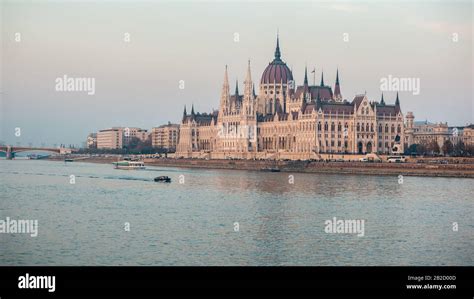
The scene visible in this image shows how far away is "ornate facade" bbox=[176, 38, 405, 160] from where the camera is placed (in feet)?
384

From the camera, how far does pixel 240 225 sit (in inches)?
1469

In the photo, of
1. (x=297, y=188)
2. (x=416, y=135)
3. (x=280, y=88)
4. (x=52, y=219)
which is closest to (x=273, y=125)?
(x=280, y=88)

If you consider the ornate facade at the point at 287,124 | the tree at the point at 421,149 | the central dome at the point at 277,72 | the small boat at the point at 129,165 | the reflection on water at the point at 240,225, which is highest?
the central dome at the point at 277,72

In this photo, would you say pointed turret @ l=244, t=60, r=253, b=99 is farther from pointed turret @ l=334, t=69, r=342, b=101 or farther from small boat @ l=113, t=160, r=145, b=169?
small boat @ l=113, t=160, r=145, b=169

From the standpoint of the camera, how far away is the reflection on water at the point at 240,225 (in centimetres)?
2880

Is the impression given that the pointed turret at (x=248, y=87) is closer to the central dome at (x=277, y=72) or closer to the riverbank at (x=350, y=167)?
the central dome at (x=277, y=72)

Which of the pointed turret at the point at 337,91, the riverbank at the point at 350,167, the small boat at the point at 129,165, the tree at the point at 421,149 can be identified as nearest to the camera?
the riverbank at the point at 350,167

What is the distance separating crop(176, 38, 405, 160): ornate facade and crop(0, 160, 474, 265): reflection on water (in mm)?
54567

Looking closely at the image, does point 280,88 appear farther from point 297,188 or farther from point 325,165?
point 297,188

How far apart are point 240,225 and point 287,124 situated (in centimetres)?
9311

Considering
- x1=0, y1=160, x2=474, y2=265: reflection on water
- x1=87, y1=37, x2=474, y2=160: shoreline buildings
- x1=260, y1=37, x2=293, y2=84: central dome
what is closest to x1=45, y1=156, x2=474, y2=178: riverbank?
x1=87, y1=37, x2=474, y2=160: shoreline buildings

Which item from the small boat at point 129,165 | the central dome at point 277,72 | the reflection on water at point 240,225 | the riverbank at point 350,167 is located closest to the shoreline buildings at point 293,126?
the central dome at point 277,72
